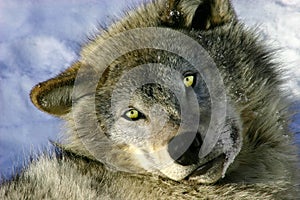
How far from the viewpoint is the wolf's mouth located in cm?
332

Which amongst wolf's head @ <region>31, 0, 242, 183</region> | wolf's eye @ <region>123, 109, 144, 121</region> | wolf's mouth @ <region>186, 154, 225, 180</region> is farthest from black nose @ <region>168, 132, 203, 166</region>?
wolf's eye @ <region>123, 109, 144, 121</region>

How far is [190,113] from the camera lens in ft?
10.9

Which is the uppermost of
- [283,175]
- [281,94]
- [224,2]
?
[224,2]

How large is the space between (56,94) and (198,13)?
3.95 ft

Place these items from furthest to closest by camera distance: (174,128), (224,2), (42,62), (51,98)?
(42,62), (224,2), (51,98), (174,128)

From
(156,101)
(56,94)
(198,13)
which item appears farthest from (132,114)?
(198,13)

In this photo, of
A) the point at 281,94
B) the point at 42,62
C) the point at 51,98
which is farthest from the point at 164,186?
the point at 42,62

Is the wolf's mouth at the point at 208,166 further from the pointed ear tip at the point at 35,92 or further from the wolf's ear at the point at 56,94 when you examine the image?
the pointed ear tip at the point at 35,92

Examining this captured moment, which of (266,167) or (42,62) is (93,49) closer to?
(266,167)

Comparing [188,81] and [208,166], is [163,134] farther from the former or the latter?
[188,81]

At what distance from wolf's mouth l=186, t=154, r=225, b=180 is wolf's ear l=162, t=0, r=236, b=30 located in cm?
105

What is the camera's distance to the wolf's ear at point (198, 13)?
12.7 feet

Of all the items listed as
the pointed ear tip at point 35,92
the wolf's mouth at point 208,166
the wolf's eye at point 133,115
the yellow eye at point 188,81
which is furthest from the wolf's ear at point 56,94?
the wolf's mouth at point 208,166

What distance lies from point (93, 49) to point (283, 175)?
5.17 feet
